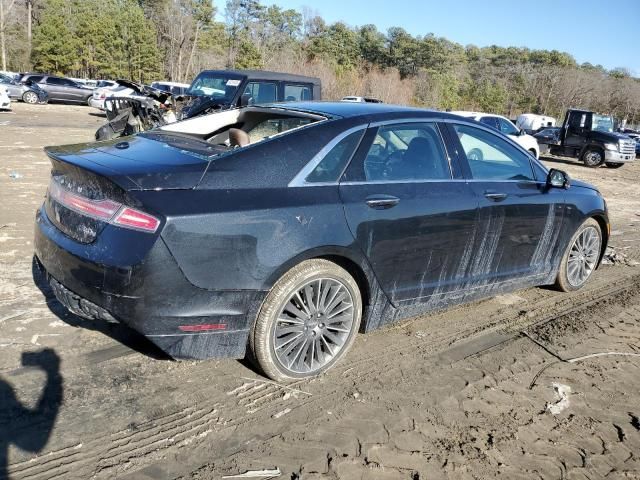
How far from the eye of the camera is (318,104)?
13.1ft

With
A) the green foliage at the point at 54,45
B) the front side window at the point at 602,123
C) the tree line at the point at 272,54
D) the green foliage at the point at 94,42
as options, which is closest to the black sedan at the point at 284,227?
the front side window at the point at 602,123

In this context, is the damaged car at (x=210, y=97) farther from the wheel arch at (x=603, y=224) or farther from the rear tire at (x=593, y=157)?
the rear tire at (x=593, y=157)

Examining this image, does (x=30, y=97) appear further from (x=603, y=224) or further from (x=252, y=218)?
(x=252, y=218)

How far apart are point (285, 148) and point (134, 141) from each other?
43.4 inches

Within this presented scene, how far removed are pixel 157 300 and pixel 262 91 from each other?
30.7 ft

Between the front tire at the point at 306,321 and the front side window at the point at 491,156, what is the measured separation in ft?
4.89

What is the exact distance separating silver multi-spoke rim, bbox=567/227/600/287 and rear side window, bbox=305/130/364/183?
2.75 m

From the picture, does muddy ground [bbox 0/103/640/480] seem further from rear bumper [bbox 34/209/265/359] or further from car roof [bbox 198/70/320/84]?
car roof [bbox 198/70/320/84]

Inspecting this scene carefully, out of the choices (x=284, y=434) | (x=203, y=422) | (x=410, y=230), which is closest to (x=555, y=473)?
(x=284, y=434)

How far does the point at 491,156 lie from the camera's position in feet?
14.3

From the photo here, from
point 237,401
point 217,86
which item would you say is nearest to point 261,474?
point 237,401

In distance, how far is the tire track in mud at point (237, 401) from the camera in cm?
244

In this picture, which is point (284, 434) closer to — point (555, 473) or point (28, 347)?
point (555, 473)

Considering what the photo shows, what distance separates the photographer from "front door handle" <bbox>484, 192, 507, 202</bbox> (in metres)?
4.00
